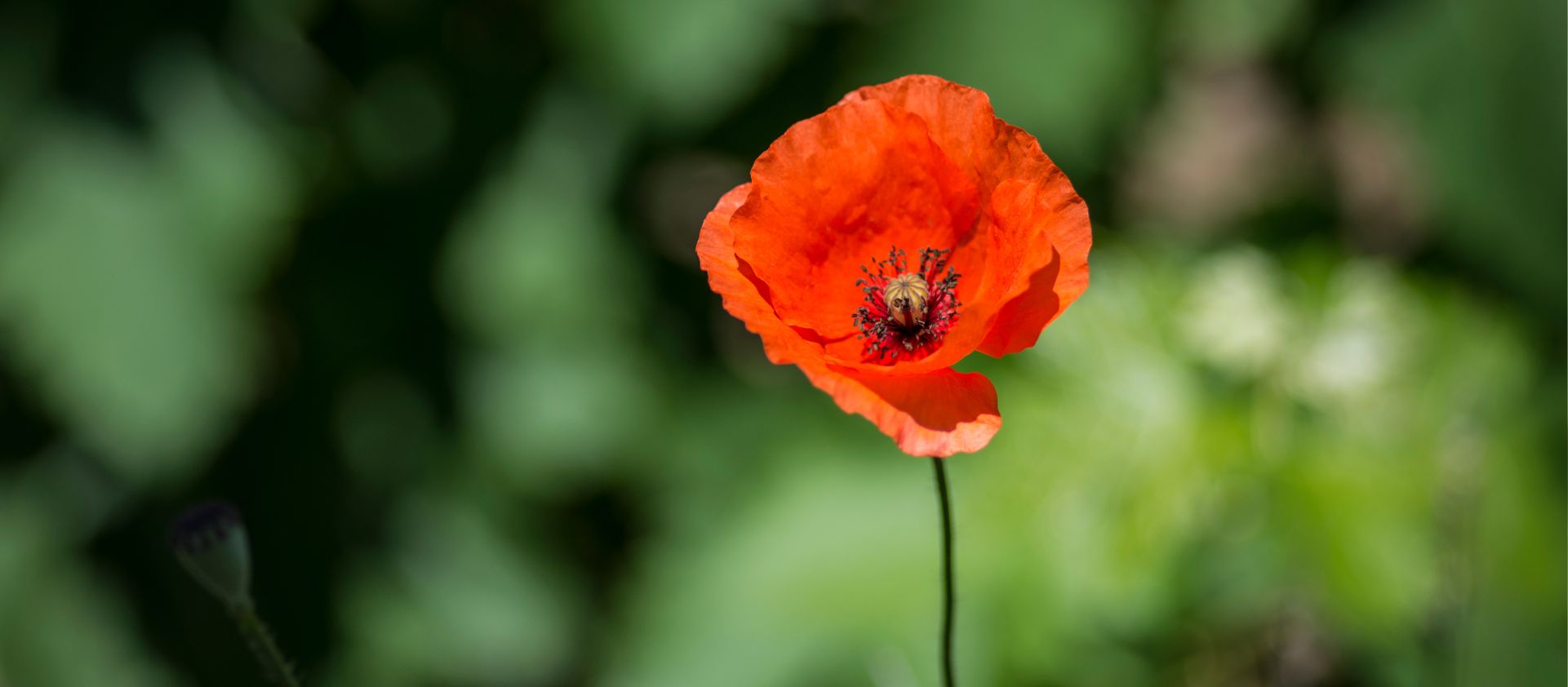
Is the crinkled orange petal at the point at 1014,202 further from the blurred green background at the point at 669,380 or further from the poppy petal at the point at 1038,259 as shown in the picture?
the blurred green background at the point at 669,380

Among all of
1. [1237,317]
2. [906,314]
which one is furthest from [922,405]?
[1237,317]

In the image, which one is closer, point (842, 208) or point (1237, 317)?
point (842, 208)

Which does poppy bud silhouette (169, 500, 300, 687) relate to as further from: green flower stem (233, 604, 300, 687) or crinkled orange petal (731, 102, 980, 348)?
crinkled orange petal (731, 102, 980, 348)

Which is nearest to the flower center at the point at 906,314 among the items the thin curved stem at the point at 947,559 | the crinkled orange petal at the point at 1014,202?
the crinkled orange petal at the point at 1014,202

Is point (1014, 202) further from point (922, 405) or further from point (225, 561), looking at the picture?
point (225, 561)

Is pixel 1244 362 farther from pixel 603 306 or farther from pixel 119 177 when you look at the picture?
pixel 119 177

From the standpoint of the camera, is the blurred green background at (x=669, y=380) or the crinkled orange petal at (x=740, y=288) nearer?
the crinkled orange petal at (x=740, y=288)
